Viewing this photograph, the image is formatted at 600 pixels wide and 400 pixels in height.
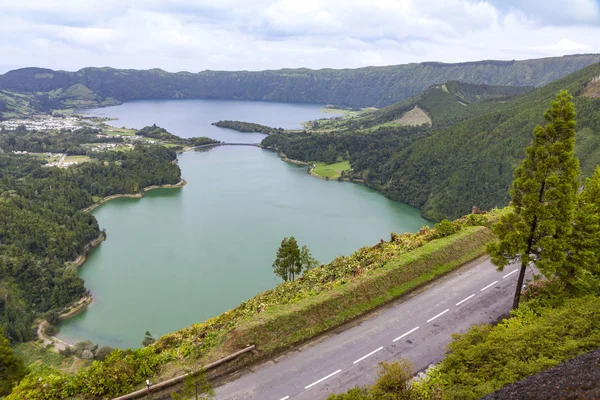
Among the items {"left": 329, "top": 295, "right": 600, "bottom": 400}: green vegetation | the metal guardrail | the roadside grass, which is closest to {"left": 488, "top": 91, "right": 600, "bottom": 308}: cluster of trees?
{"left": 329, "top": 295, "right": 600, "bottom": 400}: green vegetation

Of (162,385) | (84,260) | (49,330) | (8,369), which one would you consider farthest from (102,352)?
(84,260)

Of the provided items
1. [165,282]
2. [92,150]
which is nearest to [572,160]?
[165,282]

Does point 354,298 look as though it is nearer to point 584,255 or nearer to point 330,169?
point 584,255

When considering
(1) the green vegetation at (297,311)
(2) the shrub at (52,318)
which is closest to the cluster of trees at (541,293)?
(1) the green vegetation at (297,311)

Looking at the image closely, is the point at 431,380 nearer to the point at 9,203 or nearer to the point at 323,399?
the point at 323,399

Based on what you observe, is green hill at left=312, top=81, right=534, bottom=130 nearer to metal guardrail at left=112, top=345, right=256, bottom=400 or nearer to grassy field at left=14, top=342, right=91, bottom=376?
grassy field at left=14, top=342, right=91, bottom=376

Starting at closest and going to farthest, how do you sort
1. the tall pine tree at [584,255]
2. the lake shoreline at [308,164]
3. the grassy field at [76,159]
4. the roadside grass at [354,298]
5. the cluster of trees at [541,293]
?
the cluster of trees at [541,293], the tall pine tree at [584,255], the roadside grass at [354,298], the lake shoreline at [308,164], the grassy field at [76,159]

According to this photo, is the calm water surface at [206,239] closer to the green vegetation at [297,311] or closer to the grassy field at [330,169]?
the grassy field at [330,169]
